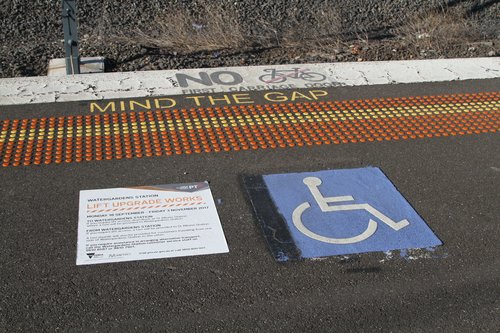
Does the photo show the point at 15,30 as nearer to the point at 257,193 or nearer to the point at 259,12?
the point at 259,12

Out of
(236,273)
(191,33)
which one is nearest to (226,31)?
(191,33)

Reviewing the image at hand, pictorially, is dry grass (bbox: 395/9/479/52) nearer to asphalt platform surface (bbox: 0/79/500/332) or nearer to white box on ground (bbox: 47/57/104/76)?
asphalt platform surface (bbox: 0/79/500/332)

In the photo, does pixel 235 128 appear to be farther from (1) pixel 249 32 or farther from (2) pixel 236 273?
(1) pixel 249 32

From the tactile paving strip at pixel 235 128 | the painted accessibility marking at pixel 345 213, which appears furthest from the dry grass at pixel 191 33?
the painted accessibility marking at pixel 345 213

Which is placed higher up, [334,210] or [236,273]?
[334,210]

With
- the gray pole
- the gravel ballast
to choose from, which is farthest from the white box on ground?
the gray pole

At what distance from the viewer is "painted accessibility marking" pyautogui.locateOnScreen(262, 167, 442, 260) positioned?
495 cm

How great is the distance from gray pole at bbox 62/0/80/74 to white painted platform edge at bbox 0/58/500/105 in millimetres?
192

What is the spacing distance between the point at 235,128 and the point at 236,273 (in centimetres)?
249

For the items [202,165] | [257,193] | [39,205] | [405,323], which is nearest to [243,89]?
[202,165]

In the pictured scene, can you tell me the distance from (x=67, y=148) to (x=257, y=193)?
1981 millimetres

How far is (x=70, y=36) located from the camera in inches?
303

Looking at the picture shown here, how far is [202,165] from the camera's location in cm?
598

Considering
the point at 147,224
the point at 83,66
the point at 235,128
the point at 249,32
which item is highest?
the point at 249,32
